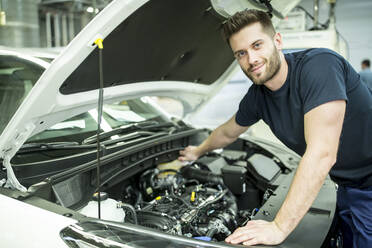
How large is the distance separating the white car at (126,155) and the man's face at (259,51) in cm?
26

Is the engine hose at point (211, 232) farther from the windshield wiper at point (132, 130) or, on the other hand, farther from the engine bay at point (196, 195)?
the windshield wiper at point (132, 130)

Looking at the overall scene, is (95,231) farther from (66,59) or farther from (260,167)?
(260,167)

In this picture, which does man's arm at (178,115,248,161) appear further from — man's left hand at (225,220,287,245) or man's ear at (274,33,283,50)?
man's left hand at (225,220,287,245)

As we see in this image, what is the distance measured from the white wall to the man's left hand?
712 cm

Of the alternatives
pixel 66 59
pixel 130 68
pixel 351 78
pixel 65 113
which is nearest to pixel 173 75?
pixel 130 68

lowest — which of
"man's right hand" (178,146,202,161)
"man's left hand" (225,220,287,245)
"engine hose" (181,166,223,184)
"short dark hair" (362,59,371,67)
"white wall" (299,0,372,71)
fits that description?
"engine hose" (181,166,223,184)

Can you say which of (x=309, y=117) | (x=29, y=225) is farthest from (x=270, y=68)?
(x=29, y=225)

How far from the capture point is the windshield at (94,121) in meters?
1.87

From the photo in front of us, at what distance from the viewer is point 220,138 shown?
211 centimetres

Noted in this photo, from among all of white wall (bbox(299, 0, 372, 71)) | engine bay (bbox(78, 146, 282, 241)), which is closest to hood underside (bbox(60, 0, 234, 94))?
engine bay (bbox(78, 146, 282, 241))

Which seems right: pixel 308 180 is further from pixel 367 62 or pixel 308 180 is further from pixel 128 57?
pixel 367 62

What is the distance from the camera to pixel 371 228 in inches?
58.3

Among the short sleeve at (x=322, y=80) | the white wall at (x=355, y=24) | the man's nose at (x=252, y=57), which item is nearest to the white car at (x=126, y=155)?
the man's nose at (x=252, y=57)

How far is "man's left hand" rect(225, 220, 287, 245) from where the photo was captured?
3.84 feet
